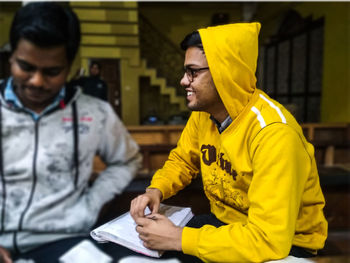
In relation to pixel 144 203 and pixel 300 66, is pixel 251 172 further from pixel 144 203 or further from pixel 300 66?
pixel 300 66

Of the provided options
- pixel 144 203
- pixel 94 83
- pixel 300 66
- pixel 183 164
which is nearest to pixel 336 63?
pixel 300 66

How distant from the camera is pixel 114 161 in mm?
568

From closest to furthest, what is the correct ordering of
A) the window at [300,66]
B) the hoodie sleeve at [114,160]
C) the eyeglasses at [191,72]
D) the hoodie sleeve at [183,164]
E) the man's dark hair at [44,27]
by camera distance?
1. the man's dark hair at [44,27]
2. the hoodie sleeve at [114,160]
3. the eyeglasses at [191,72]
4. the hoodie sleeve at [183,164]
5. the window at [300,66]

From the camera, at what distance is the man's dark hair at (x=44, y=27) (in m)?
0.44

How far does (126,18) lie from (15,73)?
34 cm

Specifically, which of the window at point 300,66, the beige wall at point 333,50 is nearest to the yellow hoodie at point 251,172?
the beige wall at point 333,50

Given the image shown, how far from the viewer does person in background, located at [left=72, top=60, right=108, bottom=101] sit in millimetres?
534

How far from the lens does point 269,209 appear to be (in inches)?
22.6

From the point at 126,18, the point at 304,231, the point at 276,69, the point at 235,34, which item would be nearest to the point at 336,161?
the point at 304,231

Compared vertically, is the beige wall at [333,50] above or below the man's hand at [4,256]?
above

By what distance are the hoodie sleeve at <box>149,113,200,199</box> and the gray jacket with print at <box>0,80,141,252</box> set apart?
31 centimetres

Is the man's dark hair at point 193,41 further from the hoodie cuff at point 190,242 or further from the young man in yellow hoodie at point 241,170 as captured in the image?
the hoodie cuff at point 190,242

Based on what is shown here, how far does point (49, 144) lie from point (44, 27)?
0.68ft

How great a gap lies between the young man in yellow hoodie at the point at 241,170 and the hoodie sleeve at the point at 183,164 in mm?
74
